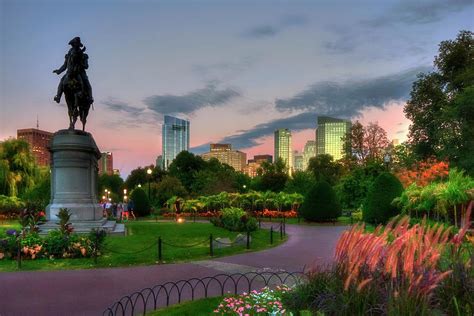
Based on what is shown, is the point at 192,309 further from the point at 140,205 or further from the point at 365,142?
the point at 365,142

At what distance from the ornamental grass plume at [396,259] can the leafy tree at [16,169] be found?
46486 millimetres

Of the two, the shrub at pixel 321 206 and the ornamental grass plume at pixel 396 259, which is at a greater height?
the ornamental grass plume at pixel 396 259

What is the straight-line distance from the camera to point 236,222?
78.5 ft

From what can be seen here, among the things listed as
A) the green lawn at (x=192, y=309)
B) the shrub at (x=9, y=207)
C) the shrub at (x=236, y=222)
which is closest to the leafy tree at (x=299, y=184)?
the shrub at (x=236, y=222)

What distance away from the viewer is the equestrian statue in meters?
20.9

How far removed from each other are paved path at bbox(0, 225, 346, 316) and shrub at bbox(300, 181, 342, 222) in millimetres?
17887

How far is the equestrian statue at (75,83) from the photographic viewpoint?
20.9 metres

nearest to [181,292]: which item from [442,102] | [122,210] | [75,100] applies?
[75,100]

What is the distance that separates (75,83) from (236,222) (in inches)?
433

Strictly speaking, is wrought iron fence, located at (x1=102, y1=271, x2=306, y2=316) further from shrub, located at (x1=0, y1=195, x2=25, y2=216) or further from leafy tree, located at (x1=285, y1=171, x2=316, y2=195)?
leafy tree, located at (x1=285, y1=171, x2=316, y2=195)

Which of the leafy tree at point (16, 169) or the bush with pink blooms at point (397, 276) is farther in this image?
the leafy tree at point (16, 169)

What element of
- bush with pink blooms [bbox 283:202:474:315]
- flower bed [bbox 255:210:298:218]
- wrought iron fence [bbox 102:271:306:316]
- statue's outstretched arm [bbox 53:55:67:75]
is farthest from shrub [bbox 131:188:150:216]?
bush with pink blooms [bbox 283:202:474:315]

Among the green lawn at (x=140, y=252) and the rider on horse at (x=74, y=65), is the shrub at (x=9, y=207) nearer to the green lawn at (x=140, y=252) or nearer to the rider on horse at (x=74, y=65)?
the rider on horse at (x=74, y=65)

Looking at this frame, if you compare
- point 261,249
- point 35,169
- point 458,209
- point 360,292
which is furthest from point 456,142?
point 35,169
